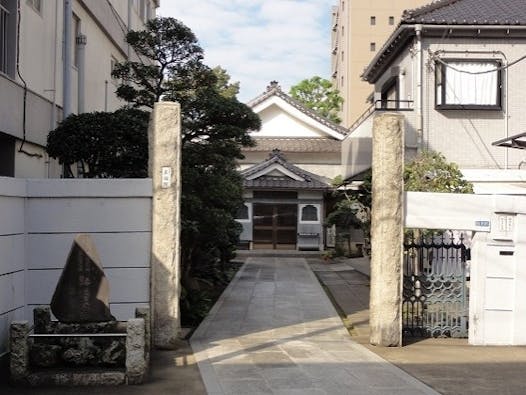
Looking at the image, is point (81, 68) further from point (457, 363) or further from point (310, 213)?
point (310, 213)

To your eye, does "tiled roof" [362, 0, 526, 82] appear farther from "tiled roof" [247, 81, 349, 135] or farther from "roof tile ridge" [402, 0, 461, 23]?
"tiled roof" [247, 81, 349, 135]

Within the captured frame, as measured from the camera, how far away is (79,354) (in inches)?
287

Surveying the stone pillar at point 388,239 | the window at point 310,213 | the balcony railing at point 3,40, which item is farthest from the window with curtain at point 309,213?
the stone pillar at point 388,239

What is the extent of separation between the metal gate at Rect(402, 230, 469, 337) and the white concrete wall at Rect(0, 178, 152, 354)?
4250 mm

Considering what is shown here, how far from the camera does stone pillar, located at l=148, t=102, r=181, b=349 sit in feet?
30.0

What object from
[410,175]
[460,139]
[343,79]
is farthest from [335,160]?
[343,79]

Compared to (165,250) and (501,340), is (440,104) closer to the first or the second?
(501,340)

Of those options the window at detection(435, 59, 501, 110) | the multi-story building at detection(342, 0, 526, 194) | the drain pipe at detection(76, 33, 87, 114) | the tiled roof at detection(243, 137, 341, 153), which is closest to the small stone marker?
the drain pipe at detection(76, 33, 87, 114)

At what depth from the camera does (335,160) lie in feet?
111

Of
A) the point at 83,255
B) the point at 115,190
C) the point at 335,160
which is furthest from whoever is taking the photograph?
the point at 335,160

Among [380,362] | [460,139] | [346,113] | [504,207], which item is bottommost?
[380,362]

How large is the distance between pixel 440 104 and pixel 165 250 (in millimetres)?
12243

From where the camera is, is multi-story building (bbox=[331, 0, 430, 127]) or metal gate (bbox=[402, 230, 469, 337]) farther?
multi-story building (bbox=[331, 0, 430, 127])

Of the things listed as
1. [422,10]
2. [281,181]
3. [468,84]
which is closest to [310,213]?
[281,181]
